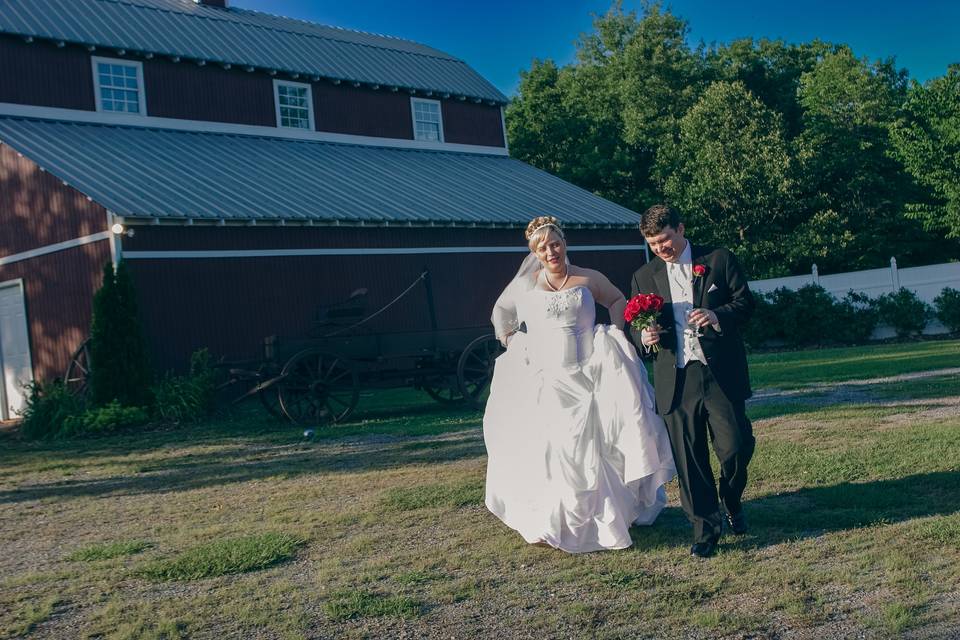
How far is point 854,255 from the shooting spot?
34875 mm

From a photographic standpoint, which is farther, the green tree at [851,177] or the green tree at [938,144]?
the green tree at [851,177]

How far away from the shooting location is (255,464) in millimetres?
10461

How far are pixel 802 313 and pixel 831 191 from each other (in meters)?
12.2

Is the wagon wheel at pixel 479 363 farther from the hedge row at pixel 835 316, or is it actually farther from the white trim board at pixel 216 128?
the hedge row at pixel 835 316

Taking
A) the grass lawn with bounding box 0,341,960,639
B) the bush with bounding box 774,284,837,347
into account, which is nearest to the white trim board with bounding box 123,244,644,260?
the bush with bounding box 774,284,837,347

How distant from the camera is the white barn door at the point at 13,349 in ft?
58.3

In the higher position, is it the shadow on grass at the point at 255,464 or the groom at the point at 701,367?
the groom at the point at 701,367

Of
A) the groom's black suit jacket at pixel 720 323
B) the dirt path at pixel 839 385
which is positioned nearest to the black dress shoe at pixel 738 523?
the groom's black suit jacket at pixel 720 323

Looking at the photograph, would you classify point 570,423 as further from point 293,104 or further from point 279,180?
point 293,104

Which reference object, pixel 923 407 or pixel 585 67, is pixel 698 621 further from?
pixel 585 67

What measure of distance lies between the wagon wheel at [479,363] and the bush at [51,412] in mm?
5814

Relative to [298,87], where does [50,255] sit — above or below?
below

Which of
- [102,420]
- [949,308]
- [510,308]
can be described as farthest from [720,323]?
[949,308]

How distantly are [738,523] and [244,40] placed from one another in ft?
68.1
